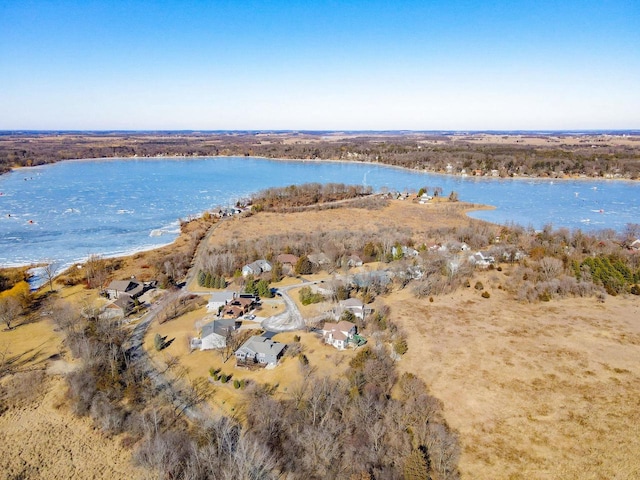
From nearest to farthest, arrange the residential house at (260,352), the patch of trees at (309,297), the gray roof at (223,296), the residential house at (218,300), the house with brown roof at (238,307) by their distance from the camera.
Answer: the residential house at (260,352) → the house with brown roof at (238,307) → the residential house at (218,300) → the gray roof at (223,296) → the patch of trees at (309,297)

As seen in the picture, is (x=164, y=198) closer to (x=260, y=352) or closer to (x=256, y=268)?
(x=256, y=268)

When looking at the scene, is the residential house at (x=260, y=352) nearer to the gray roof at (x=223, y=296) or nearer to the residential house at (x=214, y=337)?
the residential house at (x=214, y=337)

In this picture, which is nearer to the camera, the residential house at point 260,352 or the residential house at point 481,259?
the residential house at point 260,352

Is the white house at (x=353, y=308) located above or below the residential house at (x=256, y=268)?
above

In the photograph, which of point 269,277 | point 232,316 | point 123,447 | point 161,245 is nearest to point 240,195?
point 161,245

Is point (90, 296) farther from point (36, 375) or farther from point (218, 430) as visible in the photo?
point (218, 430)

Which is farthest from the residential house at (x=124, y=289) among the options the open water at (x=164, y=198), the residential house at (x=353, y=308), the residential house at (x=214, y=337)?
the residential house at (x=353, y=308)

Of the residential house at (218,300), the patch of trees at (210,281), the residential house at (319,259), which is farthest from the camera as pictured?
the residential house at (319,259)

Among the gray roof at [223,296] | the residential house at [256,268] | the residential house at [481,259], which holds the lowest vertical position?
the residential house at [481,259]
